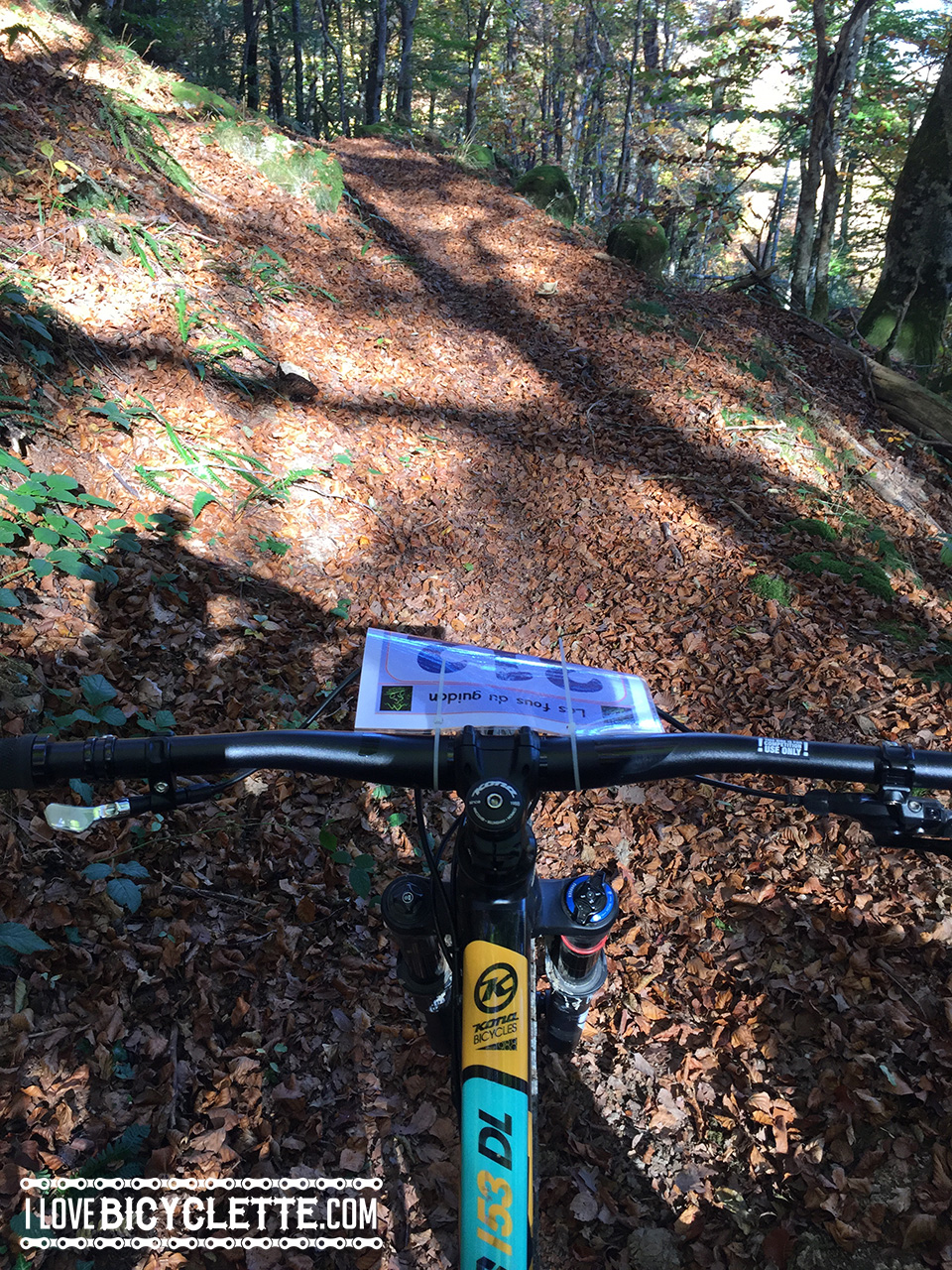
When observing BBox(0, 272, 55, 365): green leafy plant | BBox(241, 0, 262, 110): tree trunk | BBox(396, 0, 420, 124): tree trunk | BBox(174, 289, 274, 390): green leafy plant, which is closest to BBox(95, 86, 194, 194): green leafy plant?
BBox(174, 289, 274, 390): green leafy plant

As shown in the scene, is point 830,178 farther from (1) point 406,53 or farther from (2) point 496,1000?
(1) point 406,53

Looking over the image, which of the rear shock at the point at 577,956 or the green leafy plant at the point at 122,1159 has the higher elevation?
the rear shock at the point at 577,956

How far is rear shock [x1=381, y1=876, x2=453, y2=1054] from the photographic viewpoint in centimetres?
189

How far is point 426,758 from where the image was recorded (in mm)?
1702

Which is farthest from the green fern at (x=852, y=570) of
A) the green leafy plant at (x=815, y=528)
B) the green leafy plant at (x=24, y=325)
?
the green leafy plant at (x=24, y=325)

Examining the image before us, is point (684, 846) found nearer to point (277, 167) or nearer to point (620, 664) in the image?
point (620, 664)

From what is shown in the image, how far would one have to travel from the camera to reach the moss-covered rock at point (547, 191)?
16.6 m

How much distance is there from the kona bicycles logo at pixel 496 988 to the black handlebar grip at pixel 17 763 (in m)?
1.18

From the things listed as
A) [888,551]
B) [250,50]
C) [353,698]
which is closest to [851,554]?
[888,551]

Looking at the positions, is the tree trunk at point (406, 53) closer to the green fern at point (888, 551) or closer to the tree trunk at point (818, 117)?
the tree trunk at point (818, 117)

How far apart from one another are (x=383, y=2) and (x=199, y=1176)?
2784 cm

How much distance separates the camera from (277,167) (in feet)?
36.5

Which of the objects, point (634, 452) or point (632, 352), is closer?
point (634, 452)

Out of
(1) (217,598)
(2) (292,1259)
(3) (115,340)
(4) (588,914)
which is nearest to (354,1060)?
(2) (292,1259)
